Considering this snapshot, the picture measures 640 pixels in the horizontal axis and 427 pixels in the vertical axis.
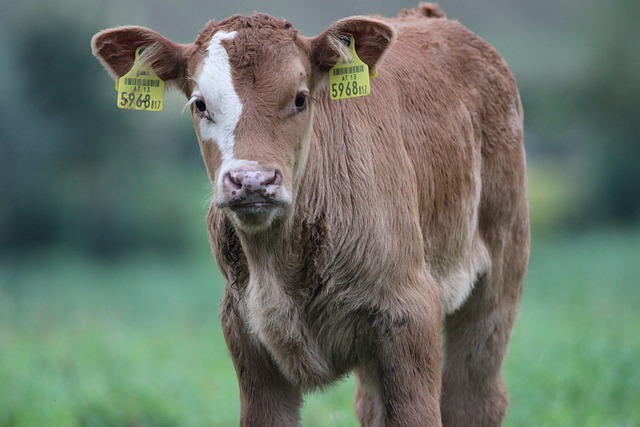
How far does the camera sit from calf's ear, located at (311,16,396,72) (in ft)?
15.3

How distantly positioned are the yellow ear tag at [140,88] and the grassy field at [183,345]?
2898 millimetres

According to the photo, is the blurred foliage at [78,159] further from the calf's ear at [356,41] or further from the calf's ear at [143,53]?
the calf's ear at [356,41]

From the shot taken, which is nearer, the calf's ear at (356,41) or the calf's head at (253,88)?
the calf's head at (253,88)

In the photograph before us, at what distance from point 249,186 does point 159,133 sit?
12.9m

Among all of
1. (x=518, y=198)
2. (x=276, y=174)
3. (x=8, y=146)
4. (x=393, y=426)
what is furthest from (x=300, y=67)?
(x=8, y=146)

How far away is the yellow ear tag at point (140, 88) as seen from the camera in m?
4.89

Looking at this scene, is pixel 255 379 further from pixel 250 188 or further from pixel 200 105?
pixel 200 105

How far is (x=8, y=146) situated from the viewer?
1459 cm

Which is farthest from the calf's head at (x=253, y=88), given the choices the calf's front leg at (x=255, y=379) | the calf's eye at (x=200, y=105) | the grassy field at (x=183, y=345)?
the grassy field at (x=183, y=345)

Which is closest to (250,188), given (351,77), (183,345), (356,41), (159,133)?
(351,77)

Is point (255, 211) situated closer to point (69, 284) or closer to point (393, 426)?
point (393, 426)

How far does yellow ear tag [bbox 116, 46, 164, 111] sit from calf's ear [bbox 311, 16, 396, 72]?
805mm

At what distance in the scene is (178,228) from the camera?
16.7 meters

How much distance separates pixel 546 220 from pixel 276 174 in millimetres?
15228
